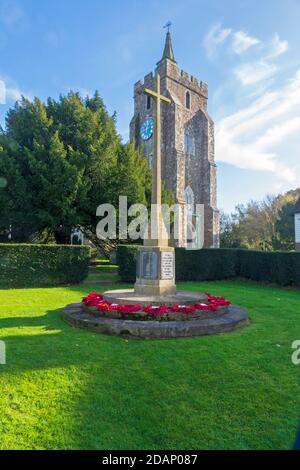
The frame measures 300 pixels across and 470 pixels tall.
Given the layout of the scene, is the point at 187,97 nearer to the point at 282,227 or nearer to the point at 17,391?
the point at 282,227

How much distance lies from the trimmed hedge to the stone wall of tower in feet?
34.8

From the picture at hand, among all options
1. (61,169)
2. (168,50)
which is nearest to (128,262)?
(61,169)

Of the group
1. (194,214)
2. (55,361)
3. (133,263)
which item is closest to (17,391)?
(55,361)

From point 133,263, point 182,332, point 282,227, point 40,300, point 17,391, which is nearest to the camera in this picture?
point 17,391

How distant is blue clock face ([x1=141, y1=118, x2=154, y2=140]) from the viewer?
30.3 meters

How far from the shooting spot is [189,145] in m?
31.9

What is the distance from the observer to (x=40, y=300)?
9242mm

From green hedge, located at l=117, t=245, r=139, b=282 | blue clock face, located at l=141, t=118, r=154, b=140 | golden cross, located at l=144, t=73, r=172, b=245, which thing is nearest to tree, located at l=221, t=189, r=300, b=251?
blue clock face, located at l=141, t=118, r=154, b=140

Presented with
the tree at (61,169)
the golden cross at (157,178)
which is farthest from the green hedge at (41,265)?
the golden cross at (157,178)

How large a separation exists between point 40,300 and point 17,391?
593 cm

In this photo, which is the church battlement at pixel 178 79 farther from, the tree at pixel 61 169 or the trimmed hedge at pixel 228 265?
the trimmed hedge at pixel 228 265

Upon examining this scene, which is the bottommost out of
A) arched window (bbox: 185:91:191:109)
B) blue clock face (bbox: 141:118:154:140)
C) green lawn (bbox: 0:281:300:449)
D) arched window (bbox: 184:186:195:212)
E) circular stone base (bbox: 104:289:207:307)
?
green lawn (bbox: 0:281:300:449)
